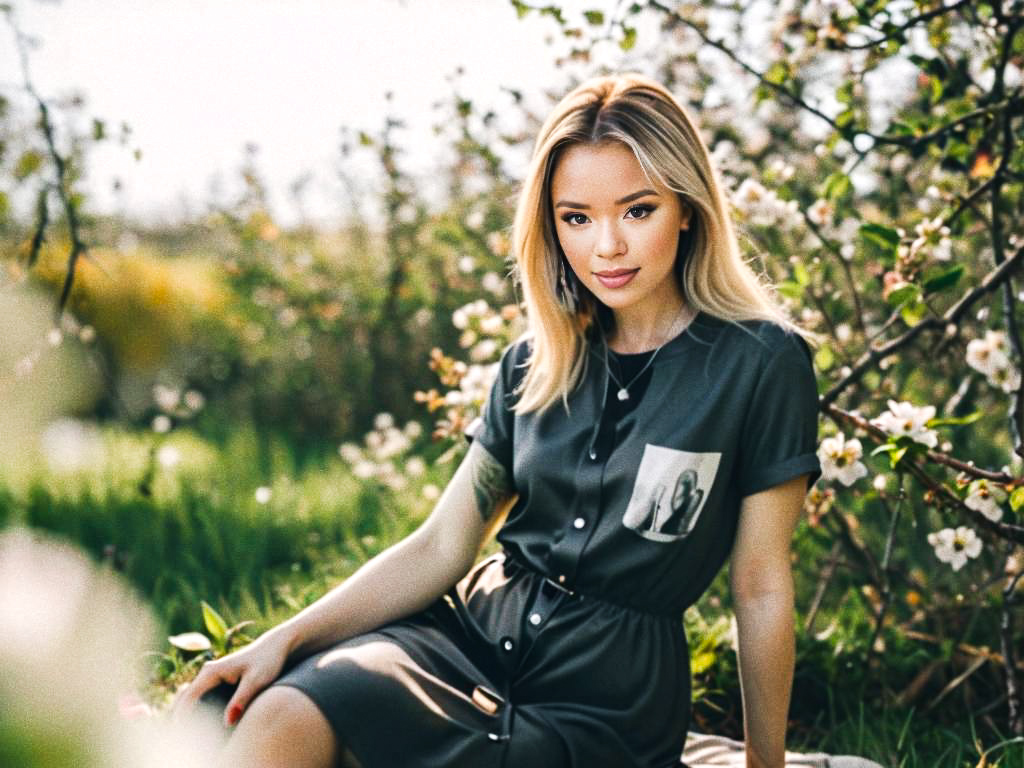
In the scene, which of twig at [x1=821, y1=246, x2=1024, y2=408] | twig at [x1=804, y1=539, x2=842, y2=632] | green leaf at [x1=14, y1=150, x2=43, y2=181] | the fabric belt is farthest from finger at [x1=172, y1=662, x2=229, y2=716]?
green leaf at [x1=14, y1=150, x2=43, y2=181]

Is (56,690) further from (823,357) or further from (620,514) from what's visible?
(823,357)

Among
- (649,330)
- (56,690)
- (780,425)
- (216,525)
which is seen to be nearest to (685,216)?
(649,330)

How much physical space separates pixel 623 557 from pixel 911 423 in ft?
1.99

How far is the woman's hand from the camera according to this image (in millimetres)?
1619

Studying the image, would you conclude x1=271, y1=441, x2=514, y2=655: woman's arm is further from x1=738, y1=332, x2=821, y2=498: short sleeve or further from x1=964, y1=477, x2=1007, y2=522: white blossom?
x1=964, y1=477, x2=1007, y2=522: white blossom

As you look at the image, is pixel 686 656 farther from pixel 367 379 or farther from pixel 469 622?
pixel 367 379

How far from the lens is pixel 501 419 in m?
2.02

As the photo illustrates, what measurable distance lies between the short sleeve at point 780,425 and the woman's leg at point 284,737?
752mm

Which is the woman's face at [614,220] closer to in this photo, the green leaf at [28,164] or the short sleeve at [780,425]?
the short sleeve at [780,425]

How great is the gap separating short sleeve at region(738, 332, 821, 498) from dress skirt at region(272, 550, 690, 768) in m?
0.29

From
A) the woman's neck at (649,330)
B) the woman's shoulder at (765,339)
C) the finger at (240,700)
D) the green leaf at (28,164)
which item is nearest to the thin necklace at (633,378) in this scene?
the woman's neck at (649,330)

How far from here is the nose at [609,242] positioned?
178cm

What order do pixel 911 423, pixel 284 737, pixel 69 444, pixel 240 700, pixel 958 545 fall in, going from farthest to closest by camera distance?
pixel 69 444, pixel 958 545, pixel 911 423, pixel 240 700, pixel 284 737

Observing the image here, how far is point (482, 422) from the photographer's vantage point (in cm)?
207
